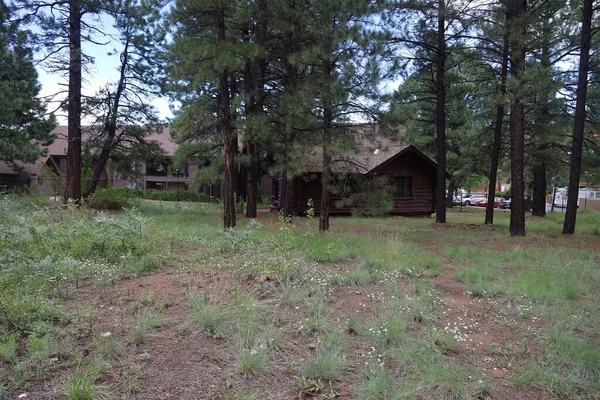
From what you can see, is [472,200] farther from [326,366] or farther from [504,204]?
[326,366]

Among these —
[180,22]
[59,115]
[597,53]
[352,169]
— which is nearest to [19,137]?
[59,115]

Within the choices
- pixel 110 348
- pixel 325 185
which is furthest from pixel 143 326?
pixel 325 185

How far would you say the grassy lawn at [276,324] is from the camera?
10.1ft

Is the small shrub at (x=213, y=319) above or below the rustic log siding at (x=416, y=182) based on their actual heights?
below

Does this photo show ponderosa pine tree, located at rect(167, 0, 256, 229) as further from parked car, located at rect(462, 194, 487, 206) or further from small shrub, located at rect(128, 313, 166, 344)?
parked car, located at rect(462, 194, 487, 206)

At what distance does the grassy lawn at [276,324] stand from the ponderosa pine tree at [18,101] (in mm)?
11210

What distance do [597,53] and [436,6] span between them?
575 centimetres

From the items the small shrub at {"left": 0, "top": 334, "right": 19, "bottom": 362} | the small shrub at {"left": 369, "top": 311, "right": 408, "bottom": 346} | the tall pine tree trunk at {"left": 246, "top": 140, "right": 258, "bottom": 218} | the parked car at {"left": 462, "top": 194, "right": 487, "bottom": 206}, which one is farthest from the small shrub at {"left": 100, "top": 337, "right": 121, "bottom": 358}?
the parked car at {"left": 462, "top": 194, "right": 487, "bottom": 206}

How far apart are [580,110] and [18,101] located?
19384 mm

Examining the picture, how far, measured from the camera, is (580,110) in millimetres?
12359

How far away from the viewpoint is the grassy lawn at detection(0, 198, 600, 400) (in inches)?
122

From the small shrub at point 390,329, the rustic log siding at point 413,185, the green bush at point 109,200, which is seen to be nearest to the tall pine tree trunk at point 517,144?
the rustic log siding at point 413,185

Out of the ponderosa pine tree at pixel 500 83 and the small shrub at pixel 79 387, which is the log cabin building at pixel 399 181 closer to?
the ponderosa pine tree at pixel 500 83

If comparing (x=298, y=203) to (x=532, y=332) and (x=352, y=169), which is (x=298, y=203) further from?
(x=532, y=332)
